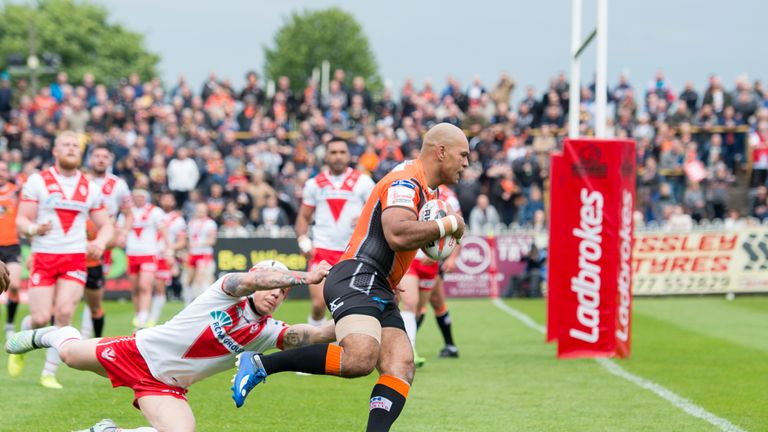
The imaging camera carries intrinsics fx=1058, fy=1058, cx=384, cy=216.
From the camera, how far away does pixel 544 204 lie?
27344mm

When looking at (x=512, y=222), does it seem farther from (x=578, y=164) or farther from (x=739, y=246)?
(x=578, y=164)

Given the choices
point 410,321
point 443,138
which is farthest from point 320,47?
point 443,138

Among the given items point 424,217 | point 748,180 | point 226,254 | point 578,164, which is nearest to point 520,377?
point 578,164

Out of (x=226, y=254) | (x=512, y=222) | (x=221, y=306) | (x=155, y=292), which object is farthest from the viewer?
(x=512, y=222)

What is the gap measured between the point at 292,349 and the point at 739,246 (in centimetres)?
2067

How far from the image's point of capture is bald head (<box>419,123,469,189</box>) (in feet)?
24.3

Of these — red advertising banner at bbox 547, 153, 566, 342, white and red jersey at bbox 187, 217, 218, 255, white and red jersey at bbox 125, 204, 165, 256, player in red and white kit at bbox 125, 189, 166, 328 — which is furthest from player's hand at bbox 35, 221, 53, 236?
white and red jersey at bbox 187, 217, 218, 255

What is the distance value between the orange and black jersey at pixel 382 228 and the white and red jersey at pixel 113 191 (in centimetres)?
609

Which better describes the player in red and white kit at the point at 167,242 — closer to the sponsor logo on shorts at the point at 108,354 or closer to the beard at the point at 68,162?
the beard at the point at 68,162

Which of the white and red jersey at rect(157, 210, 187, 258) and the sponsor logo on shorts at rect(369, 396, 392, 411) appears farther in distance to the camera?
the white and red jersey at rect(157, 210, 187, 258)

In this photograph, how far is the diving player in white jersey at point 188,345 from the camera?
709cm

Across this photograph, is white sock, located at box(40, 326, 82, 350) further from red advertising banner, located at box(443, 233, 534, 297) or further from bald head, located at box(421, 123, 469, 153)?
red advertising banner, located at box(443, 233, 534, 297)

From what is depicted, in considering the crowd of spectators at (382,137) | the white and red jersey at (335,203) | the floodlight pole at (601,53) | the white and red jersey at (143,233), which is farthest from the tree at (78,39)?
the floodlight pole at (601,53)

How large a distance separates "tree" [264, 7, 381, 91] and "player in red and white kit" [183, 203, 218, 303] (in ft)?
223
